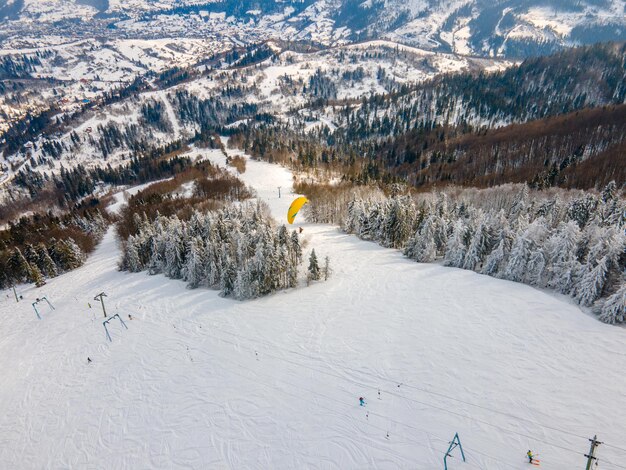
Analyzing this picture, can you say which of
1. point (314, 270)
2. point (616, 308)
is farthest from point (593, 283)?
point (314, 270)

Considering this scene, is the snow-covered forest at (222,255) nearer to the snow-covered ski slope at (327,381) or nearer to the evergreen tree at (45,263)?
the snow-covered ski slope at (327,381)

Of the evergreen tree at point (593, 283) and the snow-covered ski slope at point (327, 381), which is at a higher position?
the evergreen tree at point (593, 283)

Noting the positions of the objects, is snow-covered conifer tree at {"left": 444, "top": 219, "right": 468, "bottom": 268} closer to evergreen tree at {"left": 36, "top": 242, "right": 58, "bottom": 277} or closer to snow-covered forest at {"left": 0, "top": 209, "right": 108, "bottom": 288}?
snow-covered forest at {"left": 0, "top": 209, "right": 108, "bottom": 288}

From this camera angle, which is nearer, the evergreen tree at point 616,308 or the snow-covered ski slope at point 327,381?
the snow-covered ski slope at point 327,381

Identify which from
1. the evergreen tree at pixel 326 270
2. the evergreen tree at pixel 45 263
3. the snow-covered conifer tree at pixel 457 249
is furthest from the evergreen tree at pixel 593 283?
the evergreen tree at pixel 45 263

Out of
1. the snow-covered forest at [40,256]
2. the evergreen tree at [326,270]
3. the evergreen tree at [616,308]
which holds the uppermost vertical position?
the evergreen tree at [616,308]

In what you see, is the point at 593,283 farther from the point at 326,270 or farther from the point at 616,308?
the point at 326,270
